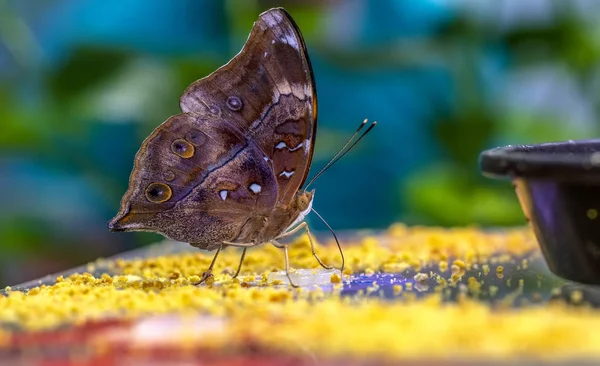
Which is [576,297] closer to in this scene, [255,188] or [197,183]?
[255,188]

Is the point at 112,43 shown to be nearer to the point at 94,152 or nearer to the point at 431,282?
the point at 94,152

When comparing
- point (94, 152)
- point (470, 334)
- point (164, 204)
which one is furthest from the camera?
point (94, 152)

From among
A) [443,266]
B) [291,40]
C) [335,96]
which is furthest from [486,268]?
[335,96]

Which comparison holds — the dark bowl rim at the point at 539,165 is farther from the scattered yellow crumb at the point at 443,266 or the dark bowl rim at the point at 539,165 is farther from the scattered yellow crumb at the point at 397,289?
the scattered yellow crumb at the point at 443,266

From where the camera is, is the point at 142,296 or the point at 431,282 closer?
the point at 142,296

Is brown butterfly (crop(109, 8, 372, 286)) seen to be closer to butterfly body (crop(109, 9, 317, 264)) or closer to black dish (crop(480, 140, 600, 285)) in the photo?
butterfly body (crop(109, 9, 317, 264))

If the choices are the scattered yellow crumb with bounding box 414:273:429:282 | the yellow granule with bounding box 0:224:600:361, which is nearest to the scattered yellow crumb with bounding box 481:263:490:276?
the yellow granule with bounding box 0:224:600:361

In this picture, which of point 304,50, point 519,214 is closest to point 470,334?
point 304,50

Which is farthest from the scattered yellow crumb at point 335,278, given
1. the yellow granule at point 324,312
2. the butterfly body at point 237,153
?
the butterfly body at point 237,153
